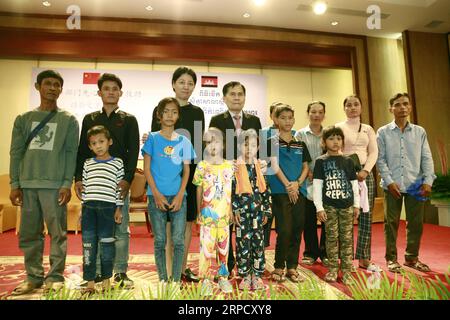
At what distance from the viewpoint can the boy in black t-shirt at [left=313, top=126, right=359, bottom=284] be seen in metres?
2.04

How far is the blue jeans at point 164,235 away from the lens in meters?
1.73

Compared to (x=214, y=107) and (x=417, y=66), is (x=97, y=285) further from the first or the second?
(x=417, y=66)

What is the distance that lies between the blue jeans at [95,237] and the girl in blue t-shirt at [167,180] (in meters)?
0.26

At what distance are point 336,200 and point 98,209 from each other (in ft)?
4.96

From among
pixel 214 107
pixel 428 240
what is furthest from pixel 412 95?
pixel 214 107

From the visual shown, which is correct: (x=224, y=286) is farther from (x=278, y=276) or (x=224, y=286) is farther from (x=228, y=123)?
(x=228, y=123)

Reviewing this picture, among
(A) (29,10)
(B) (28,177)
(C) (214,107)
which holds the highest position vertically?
(A) (29,10)

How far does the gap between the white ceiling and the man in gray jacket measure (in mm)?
3240

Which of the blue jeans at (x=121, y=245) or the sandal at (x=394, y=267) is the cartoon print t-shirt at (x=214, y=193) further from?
the sandal at (x=394, y=267)

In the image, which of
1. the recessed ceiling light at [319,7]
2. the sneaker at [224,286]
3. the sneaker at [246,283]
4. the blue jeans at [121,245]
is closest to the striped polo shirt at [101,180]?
the blue jeans at [121,245]

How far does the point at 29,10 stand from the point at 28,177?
4097 mm

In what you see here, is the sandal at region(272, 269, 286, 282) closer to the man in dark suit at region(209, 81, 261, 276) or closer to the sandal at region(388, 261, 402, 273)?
the man in dark suit at region(209, 81, 261, 276)

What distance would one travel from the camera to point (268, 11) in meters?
4.79
